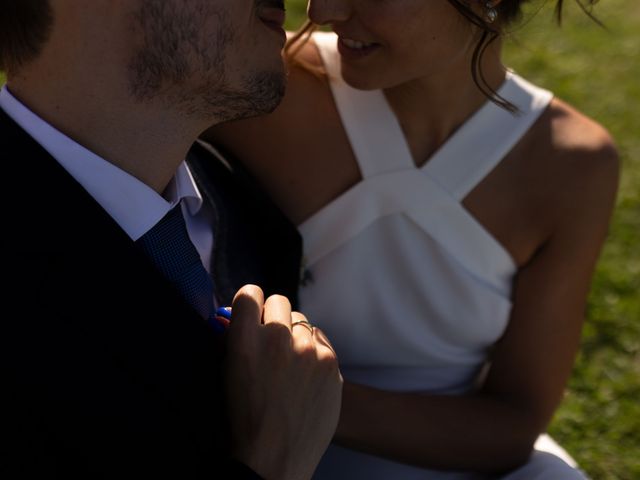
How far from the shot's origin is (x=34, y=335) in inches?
79.1

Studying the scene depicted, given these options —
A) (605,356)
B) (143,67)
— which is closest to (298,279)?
(143,67)

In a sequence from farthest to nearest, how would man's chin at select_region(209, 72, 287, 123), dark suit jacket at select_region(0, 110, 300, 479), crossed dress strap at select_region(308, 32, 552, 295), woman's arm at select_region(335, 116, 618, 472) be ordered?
crossed dress strap at select_region(308, 32, 552, 295)
woman's arm at select_region(335, 116, 618, 472)
man's chin at select_region(209, 72, 287, 123)
dark suit jacket at select_region(0, 110, 300, 479)

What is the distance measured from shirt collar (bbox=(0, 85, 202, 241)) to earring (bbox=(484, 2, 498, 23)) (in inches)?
42.6

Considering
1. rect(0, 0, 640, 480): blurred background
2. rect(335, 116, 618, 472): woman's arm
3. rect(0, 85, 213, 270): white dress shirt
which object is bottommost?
rect(0, 0, 640, 480): blurred background

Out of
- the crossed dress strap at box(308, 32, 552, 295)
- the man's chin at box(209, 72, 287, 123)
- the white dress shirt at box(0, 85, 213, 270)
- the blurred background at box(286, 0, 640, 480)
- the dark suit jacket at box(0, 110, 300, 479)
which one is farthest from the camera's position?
the blurred background at box(286, 0, 640, 480)

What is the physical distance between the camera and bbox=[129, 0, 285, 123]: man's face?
2250mm

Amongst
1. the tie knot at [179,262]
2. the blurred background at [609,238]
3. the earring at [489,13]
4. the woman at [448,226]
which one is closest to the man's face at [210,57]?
the tie knot at [179,262]

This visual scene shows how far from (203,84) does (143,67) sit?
16 centimetres

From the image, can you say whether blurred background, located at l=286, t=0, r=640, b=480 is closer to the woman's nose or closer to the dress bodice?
the dress bodice

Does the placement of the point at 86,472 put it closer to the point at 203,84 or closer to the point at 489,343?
the point at 203,84

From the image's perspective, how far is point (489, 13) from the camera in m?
2.78

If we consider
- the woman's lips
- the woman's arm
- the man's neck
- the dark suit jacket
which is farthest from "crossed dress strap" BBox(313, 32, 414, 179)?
the dark suit jacket

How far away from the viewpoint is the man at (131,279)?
204 centimetres

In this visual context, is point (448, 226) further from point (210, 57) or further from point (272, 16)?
point (210, 57)
